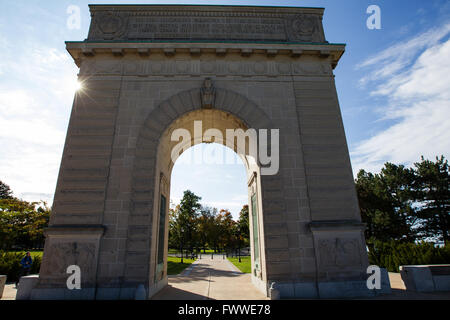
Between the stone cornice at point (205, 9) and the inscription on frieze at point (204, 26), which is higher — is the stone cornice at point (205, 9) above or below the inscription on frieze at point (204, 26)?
above

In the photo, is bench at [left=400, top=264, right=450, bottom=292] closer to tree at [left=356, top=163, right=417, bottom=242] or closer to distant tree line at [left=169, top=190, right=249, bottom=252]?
tree at [left=356, top=163, right=417, bottom=242]

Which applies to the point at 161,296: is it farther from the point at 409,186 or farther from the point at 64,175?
the point at 409,186

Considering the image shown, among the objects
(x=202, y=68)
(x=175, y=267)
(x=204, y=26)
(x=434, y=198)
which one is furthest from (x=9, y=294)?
(x=434, y=198)

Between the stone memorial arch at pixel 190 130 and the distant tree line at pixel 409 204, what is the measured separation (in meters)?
28.2

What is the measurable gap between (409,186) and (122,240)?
133 ft

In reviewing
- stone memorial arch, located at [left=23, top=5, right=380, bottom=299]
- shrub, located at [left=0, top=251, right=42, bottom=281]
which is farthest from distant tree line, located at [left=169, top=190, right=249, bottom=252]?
stone memorial arch, located at [left=23, top=5, right=380, bottom=299]

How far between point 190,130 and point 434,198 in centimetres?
3762

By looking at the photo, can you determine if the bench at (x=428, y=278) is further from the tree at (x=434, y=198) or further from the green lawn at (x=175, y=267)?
the tree at (x=434, y=198)

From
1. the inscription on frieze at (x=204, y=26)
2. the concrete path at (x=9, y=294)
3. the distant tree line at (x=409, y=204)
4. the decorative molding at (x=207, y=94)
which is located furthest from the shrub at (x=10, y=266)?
the distant tree line at (x=409, y=204)

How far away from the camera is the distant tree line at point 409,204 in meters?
32.8

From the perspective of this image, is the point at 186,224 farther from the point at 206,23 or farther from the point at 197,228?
the point at 206,23

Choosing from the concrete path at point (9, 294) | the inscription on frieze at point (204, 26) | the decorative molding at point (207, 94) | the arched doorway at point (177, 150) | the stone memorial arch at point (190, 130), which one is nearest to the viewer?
the stone memorial arch at point (190, 130)

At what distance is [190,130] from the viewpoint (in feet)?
47.2

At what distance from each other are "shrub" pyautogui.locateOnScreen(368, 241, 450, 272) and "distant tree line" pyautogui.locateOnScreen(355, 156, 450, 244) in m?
15.2
